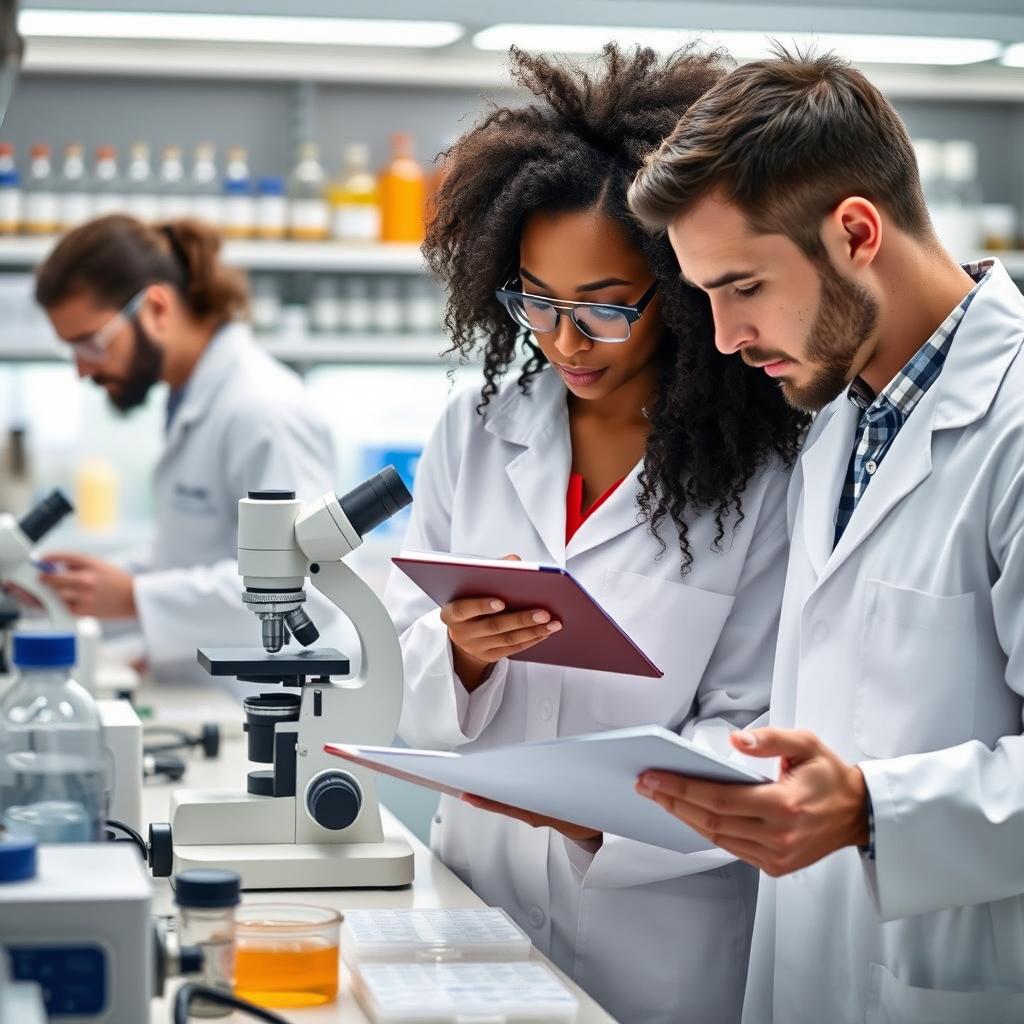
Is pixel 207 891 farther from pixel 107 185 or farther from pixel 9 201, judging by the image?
pixel 107 185

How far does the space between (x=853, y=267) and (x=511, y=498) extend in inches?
23.6

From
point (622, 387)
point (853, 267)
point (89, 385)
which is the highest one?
point (853, 267)

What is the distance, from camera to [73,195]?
408 centimetres

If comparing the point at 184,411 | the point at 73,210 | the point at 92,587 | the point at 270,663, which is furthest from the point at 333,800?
the point at 73,210

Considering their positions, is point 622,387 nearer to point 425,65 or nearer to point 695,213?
point 695,213

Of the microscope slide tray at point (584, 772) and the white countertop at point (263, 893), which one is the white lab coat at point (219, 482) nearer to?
the white countertop at point (263, 893)

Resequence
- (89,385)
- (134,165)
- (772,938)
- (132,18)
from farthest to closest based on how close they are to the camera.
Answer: (89,385), (134,165), (132,18), (772,938)

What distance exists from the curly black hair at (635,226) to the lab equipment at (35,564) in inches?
33.6

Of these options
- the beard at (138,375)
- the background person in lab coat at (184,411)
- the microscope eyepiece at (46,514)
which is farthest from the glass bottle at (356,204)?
the microscope eyepiece at (46,514)

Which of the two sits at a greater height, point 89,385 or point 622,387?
point 622,387

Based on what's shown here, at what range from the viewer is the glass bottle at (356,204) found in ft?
13.5

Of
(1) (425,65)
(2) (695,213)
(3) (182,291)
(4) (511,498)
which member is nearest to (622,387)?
(4) (511,498)

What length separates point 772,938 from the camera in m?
1.69

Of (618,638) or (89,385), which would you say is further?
(89,385)
